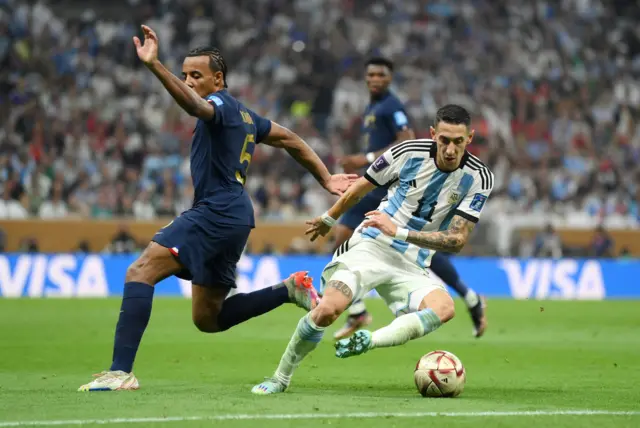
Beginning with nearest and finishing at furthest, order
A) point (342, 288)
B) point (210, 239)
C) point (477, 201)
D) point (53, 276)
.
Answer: point (342, 288) → point (210, 239) → point (477, 201) → point (53, 276)

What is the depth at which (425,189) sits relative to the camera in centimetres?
788

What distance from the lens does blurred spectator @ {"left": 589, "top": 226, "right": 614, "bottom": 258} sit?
72.5 feet

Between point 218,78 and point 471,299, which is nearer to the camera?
point 218,78

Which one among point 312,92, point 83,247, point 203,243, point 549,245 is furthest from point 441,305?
point 312,92

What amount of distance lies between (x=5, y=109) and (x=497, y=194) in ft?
35.4

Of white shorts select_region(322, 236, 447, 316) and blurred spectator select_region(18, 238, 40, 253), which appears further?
blurred spectator select_region(18, 238, 40, 253)

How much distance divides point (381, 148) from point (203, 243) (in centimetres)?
489

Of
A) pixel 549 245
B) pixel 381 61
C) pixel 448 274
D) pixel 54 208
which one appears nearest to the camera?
pixel 448 274

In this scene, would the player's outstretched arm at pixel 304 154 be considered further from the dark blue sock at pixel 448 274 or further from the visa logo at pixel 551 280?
the visa logo at pixel 551 280

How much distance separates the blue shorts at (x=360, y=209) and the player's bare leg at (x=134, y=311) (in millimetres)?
4631

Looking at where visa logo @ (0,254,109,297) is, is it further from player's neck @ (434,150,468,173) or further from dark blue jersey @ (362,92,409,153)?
player's neck @ (434,150,468,173)

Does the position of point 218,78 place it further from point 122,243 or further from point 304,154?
point 122,243

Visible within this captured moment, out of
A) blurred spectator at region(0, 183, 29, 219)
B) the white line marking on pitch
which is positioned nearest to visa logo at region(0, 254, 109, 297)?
blurred spectator at region(0, 183, 29, 219)

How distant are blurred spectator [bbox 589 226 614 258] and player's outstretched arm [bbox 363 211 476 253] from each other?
15.2m
